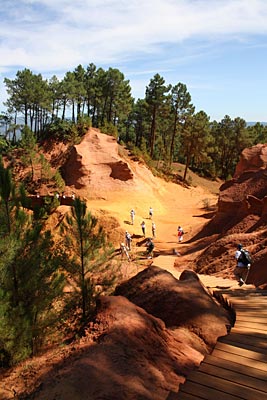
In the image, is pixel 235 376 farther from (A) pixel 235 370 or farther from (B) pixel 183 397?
(B) pixel 183 397

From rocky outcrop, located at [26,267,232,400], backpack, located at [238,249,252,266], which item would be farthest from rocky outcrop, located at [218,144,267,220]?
rocky outcrop, located at [26,267,232,400]

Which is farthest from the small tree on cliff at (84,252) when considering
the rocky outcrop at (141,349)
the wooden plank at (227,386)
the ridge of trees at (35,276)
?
the wooden plank at (227,386)

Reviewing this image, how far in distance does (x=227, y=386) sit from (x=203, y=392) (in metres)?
0.29

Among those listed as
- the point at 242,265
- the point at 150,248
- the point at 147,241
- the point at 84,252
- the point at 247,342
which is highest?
the point at 247,342

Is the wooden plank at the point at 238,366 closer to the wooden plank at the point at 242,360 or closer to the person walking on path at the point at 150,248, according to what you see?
the wooden plank at the point at 242,360

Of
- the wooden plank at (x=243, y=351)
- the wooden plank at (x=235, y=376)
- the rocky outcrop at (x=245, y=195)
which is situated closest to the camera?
the wooden plank at (x=235, y=376)

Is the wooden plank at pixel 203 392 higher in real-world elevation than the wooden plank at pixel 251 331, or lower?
higher

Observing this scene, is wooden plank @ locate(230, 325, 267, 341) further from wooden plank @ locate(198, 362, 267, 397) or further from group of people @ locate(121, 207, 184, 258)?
group of people @ locate(121, 207, 184, 258)

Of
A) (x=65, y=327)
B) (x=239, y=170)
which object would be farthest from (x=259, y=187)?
(x=65, y=327)

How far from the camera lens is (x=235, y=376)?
152 inches

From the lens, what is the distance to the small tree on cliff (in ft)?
29.9

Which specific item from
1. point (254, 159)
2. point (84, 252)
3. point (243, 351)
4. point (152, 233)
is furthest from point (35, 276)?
point (254, 159)

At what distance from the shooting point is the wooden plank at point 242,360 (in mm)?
4066

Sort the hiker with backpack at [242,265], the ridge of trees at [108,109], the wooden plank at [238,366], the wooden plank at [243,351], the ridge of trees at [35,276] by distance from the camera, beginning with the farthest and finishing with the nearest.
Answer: the ridge of trees at [108,109] < the hiker with backpack at [242,265] < the ridge of trees at [35,276] < the wooden plank at [243,351] < the wooden plank at [238,366]
